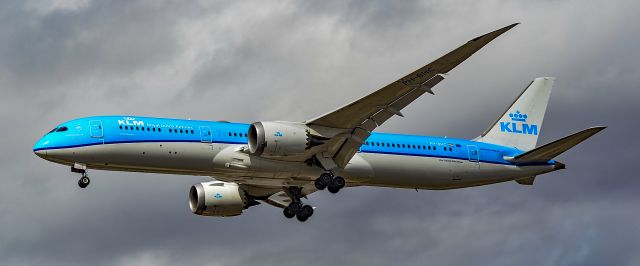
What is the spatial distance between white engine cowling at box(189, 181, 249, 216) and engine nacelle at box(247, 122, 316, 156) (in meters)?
9.75

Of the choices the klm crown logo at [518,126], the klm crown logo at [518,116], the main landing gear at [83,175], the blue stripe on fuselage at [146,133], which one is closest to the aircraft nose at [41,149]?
the blue stripe on fuselage at [146,133]

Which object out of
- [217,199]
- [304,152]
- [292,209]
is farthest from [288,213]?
[304,152]

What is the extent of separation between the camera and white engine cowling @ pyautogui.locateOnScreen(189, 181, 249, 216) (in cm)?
6662

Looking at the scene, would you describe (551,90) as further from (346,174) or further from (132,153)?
(132,153)

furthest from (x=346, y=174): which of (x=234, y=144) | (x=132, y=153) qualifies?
(x=132, y=153)

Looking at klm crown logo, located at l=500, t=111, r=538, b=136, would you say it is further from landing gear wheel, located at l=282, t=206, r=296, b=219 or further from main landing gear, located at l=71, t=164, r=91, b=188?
main landing gear, located at l=71, t=164, r=91, b=188

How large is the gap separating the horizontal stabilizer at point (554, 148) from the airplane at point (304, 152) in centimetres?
7

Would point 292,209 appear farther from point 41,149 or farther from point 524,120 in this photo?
point 524,120

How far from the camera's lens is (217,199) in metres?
66.7

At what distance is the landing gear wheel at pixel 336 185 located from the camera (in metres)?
59.7

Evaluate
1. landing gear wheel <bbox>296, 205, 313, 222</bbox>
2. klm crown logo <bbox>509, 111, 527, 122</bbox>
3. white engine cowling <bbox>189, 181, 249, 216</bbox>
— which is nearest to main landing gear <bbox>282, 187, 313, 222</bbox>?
landing gear wheel <bbox>296, 205, 313, 222</bbox>

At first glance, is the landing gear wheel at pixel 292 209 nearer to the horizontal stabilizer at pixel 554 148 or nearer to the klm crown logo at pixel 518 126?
the horizontal stabilizer at pixel 554 148

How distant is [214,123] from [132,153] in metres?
4.54

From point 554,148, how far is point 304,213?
13514 millimetres
